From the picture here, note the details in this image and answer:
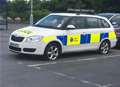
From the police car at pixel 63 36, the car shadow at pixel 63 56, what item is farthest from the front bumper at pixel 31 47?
the car shadow at pixel 63 56

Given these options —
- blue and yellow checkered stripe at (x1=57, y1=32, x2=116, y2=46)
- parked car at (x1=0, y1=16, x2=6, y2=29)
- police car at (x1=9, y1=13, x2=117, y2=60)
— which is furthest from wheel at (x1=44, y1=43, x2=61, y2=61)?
parked car at (x1=0, y1=16, x2=6, y2=29)

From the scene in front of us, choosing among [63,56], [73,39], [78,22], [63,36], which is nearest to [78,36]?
[73,39]

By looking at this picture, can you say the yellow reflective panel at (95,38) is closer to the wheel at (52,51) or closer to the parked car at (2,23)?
the wheel at (52,51)

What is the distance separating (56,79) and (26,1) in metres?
38.4

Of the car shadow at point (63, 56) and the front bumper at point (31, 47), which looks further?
the car shadow at point (63, 56)

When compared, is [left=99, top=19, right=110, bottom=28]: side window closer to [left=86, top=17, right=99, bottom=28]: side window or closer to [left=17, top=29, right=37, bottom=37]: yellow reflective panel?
[left=86, top=17, right=99, bottom=28]: side window

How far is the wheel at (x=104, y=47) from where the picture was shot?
14766 millimetres

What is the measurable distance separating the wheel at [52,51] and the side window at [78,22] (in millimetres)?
1134

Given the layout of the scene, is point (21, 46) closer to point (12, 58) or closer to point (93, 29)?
point (12, 58)

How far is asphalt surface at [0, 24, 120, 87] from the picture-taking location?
9336 mm

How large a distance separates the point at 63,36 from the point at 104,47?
96.4 inches

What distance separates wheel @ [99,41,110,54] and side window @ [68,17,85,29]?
1.27 meters

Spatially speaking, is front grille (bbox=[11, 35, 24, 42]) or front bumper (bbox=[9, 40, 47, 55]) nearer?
front bumper (bbox=[9, 40, 47, 55])

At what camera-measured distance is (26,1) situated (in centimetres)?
4750
